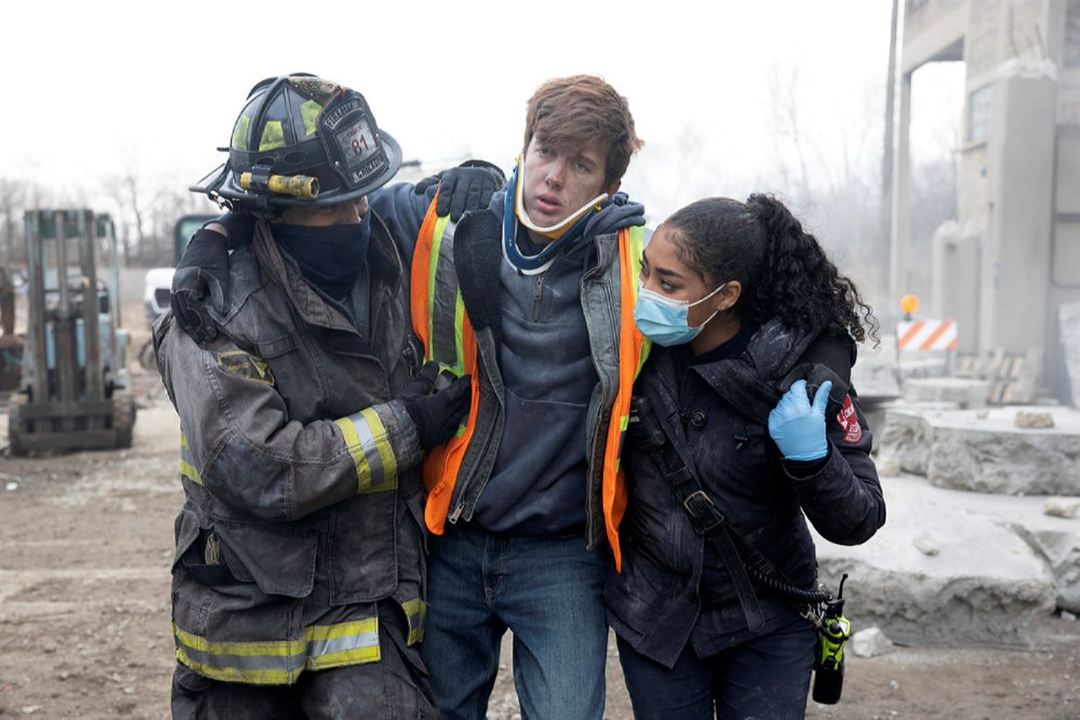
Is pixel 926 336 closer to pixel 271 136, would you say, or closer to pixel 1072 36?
pixel 1072 36

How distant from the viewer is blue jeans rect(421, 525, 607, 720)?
8.51ft

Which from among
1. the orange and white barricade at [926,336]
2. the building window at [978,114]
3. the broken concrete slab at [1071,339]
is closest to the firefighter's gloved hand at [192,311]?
the orange and white barricade at [926,336]

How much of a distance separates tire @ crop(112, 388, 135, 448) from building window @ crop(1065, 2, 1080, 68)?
41.3 ft

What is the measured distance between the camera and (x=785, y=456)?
2.34m

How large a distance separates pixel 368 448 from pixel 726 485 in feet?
2.69

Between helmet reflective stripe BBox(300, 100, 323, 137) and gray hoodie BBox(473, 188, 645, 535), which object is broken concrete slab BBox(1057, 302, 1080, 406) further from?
helmet reflective stripe BBox(300, 100, 323, 137)

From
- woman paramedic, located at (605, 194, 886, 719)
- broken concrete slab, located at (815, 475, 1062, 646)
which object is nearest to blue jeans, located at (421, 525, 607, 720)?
woman paramedic, located at (605, 194, 886, 719)

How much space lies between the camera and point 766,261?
99.2 inches

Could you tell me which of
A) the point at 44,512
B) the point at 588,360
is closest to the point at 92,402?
the point at 44,512

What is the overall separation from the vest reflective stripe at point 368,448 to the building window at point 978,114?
49.8ft

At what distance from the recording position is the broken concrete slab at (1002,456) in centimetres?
604

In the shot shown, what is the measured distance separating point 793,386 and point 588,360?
1.64ft

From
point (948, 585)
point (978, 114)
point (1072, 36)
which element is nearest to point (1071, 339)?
point (1072, 36)

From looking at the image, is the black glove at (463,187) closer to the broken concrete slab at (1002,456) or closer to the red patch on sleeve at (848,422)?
the red patch on sleeve at (848,422)
